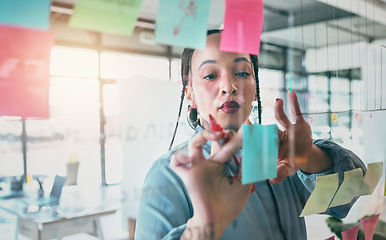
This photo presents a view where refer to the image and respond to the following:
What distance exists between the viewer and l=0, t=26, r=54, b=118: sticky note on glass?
59cm

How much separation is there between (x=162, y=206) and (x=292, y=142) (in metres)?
0.54

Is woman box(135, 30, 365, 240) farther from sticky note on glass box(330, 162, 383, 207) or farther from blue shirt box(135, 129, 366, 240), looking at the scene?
sticky note on glass box(330, 162, 383, 207)

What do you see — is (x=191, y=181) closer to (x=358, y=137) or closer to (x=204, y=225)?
(x=204, y=225)

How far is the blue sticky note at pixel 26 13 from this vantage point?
59cm

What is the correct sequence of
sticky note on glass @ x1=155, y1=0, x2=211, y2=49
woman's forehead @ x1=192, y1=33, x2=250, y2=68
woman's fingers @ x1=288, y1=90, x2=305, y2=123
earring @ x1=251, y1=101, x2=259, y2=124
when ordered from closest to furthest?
sticky note on glass @ x1=155, y1=0, x2=211, y2=49 < woman's forehead @ x1=192, y1=33, x2=250, y2=68 < earring @ x1=251, y1=101, x2=259, y2=124 < woman's fingers @ x1=288, y1=90, x2=305, y2=123

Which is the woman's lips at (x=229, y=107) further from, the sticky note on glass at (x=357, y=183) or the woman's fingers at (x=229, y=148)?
the sticky note on glass at (x=357, y=183)

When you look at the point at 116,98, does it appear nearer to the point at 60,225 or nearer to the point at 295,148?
the point at 60,225

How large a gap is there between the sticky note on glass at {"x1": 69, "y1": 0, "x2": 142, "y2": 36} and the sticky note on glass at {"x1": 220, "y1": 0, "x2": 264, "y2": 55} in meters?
0.28

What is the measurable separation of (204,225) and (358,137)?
94 centimetres

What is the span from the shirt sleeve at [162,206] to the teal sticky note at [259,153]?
0.19 metres

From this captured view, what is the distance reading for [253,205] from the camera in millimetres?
1005

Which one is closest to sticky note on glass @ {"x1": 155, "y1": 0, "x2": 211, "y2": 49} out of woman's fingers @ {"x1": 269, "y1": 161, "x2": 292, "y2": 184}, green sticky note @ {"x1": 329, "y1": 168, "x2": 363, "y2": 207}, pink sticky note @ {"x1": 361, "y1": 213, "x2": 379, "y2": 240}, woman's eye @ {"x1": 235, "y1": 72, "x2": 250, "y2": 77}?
woman's eye @ {"x1": 235, "y1": 72, "x2": 250, "y2": 77}

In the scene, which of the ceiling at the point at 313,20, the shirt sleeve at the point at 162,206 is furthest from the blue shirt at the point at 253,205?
the ceiling at the point at 313,20

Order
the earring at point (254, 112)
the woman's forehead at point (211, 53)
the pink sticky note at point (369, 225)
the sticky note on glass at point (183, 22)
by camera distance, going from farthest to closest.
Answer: the pink sticky note at point (369, 225)
the earring at point (254, 112)
the woman's forehead at point (211, 53)
the sticky note on glass at point (183, 22)
